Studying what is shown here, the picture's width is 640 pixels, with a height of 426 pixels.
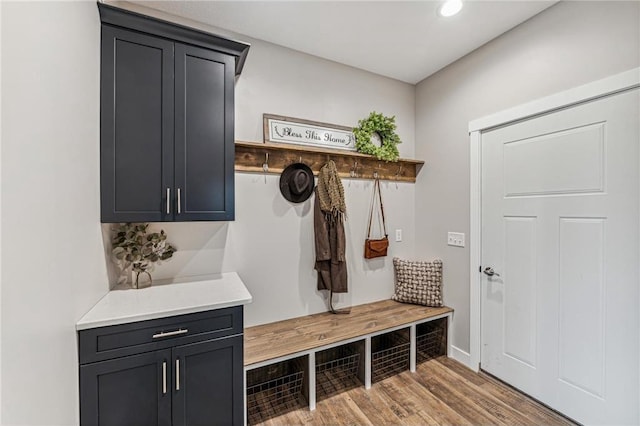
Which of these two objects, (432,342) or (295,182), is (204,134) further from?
(432,342)

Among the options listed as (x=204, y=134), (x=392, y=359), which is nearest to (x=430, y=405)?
(x=392, y=359)

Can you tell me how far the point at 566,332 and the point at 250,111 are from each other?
8.97ft

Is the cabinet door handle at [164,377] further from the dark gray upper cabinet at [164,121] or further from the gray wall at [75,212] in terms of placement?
the dark gray upper cabinet at [164,121]

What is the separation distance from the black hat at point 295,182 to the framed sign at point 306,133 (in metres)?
0.23

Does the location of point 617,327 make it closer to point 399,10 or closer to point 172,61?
point 399,10

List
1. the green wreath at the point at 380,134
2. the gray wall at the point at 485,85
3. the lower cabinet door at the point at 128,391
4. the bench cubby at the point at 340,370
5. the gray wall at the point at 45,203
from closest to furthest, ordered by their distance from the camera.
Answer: the gray wall at the point at 45,203
the lower cabinet door at the point at 128,391
the gray wall at the point at 485,85
the bench cubby at the point at 340,370
the green wreath at the point at 380,134

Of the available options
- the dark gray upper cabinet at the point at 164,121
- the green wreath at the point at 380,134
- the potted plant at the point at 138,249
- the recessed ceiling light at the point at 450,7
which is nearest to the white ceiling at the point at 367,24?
the recessed ceiling light at the point at 450,7

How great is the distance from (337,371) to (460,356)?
112 centimetres

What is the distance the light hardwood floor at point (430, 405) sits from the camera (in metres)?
1.85

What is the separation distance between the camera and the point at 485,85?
2.31 metres

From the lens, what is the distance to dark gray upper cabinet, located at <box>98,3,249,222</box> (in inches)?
60.4

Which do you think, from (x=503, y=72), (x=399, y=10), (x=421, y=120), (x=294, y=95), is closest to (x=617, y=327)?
(x=503, y=72)

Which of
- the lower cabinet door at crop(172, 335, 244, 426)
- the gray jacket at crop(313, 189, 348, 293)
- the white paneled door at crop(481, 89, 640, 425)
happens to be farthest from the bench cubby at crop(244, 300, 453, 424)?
the white paneled door at crop(481, 89, 640, 425)

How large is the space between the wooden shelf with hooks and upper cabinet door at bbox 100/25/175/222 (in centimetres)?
56
